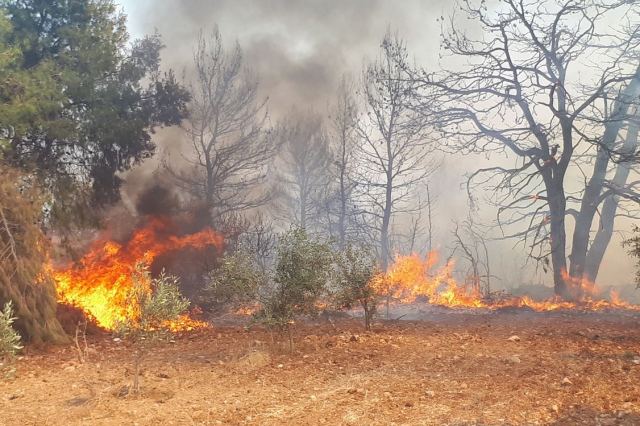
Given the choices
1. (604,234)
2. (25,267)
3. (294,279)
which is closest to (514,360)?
(294,279)

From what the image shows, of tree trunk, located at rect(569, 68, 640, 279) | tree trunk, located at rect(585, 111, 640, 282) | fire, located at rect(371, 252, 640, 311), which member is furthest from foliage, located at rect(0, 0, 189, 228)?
tree trunk, located at rect(585, 111, 640, 282)

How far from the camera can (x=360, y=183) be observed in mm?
24938

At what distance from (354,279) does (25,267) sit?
7.62 meters

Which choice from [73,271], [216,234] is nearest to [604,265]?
[216,234]

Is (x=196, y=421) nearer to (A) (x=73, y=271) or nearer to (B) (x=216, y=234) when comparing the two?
(A) (x=73, y=271)

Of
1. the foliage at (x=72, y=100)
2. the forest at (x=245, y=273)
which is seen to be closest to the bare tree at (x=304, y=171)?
the forest at (x=245, y=273)

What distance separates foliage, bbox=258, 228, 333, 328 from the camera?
10188 millimetres

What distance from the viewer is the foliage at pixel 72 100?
14.4m

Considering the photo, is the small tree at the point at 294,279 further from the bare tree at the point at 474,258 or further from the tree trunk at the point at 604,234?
the tree trunk at the point at 604,234

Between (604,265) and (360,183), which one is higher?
(360,183)

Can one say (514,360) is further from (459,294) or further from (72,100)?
(72,100)

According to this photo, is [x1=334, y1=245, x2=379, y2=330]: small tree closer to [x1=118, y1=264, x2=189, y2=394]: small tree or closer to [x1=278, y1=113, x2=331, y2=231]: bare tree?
[x1=118, y1=264, x2=189, y2=394]: small tree

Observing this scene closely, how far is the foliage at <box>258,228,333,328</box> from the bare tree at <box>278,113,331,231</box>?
1933 centimetres

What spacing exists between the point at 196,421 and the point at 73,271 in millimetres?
10132
